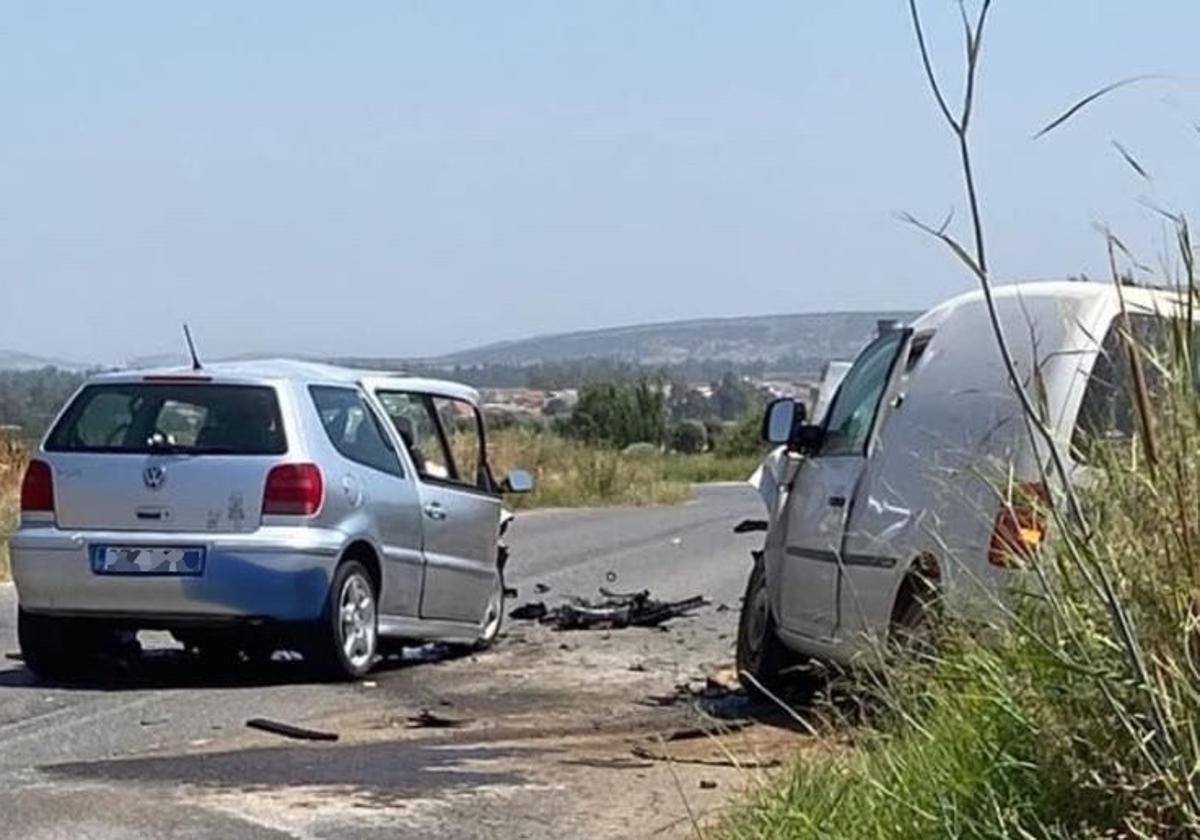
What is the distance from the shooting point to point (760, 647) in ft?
37.4

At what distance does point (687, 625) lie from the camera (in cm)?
1673

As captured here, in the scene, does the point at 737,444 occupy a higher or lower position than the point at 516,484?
lower

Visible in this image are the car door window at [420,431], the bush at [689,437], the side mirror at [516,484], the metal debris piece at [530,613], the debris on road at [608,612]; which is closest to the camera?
the car door window at [420,431]

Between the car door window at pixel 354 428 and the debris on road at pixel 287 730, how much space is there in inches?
90.3


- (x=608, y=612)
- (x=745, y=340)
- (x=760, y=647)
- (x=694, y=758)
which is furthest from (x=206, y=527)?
(x=745, y=340)

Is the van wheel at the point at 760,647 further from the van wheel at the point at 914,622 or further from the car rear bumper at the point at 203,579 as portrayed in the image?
the car rear bumper at the point at 203,579

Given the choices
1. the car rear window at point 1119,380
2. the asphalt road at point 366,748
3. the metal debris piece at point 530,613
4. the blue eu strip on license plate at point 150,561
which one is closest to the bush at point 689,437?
the metal debris piece at point 530,613

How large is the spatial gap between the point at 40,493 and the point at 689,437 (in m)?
60.8

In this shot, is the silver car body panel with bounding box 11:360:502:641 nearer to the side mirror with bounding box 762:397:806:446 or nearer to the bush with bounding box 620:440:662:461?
the side mirror with bounding box 762:397:806:446

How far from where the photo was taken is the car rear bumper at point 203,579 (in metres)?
12.5

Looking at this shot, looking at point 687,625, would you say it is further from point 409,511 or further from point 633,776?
point 633,776

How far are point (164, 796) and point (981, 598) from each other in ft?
11.5

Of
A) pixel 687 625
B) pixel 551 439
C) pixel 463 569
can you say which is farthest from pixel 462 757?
pixel 551 439

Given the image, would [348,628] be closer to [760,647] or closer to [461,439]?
[760,647]
